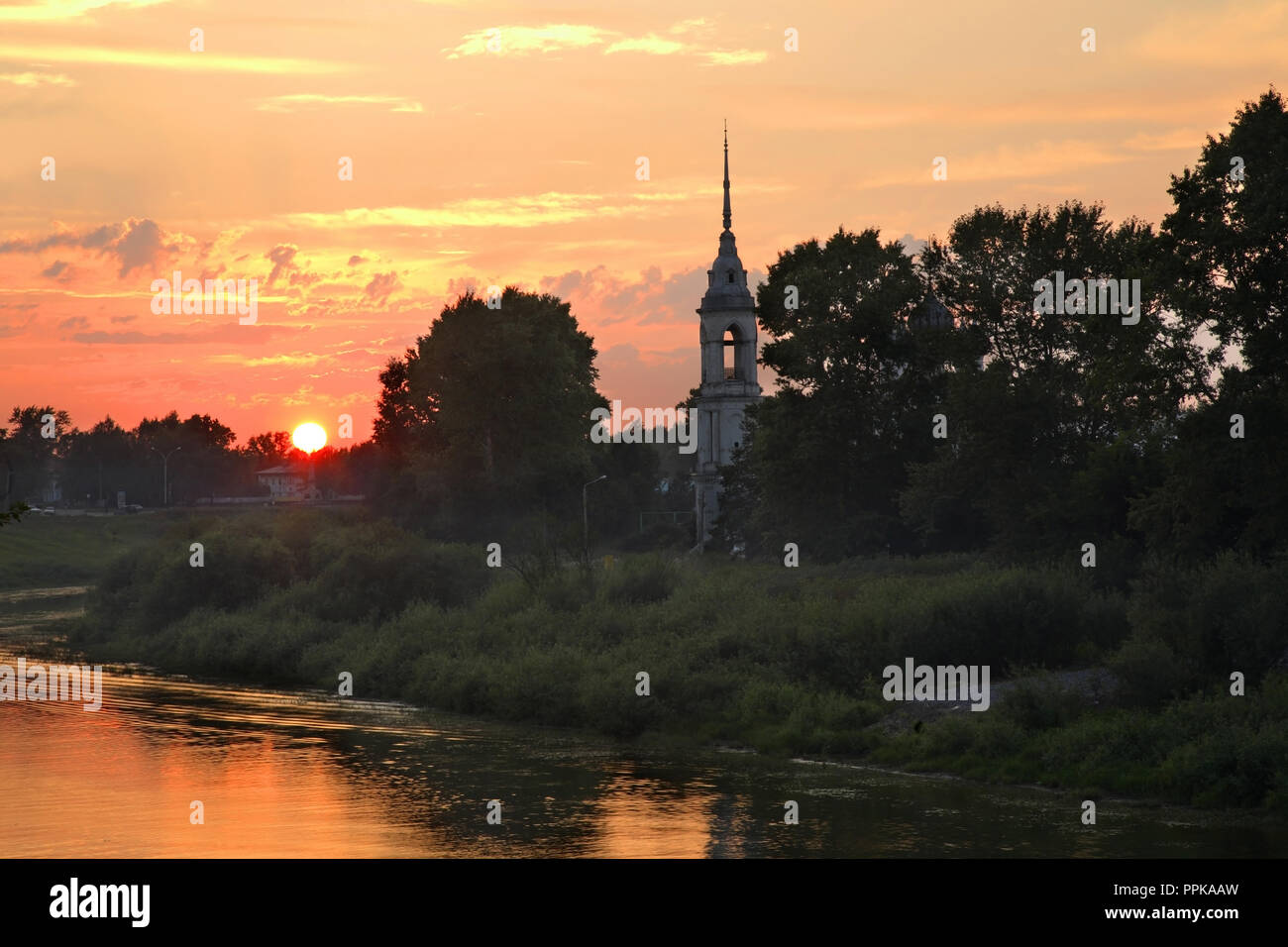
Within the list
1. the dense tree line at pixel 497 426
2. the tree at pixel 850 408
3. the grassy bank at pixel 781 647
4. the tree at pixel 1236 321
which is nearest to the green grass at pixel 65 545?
the dense tree line at pixel 497 426

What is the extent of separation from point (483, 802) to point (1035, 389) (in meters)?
32.3

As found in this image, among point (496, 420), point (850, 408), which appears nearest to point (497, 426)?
point (496, 420)

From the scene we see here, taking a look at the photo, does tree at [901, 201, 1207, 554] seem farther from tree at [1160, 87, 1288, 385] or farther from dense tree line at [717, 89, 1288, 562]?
tree at [1160, 87, 1288, 385]

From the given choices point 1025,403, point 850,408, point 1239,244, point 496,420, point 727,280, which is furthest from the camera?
point 496,420

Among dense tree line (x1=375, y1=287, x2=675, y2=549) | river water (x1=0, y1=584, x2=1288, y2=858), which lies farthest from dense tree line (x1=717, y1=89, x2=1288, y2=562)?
dense tree line (x1=375, y1=287, x2=675, y2=549)

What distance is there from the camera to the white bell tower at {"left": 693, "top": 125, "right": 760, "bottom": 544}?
87.6 meters

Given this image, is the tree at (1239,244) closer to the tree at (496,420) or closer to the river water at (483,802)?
the river water at (483,802)

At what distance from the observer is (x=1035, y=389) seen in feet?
183

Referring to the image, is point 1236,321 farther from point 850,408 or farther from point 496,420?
point 496,420

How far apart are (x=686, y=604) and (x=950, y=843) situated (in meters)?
26.1

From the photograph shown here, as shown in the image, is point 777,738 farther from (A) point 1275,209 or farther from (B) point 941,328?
(B) point 941,328

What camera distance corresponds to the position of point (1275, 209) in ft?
122

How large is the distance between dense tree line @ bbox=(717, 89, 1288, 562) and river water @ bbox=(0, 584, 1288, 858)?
1331 centimetres
